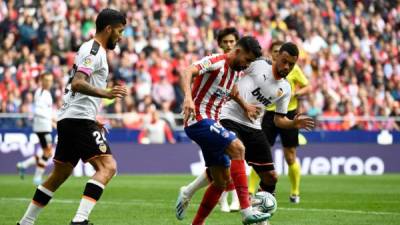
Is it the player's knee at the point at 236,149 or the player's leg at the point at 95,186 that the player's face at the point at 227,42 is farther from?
the player's leg at the point at 95,186

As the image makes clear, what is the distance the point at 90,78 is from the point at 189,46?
1972cm

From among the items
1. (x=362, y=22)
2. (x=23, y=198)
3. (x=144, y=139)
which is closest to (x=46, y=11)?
(x=144, y=139)

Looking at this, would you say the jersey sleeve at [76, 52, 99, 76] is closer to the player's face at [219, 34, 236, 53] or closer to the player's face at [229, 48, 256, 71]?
the player's face at [229, 48, 256, 71]

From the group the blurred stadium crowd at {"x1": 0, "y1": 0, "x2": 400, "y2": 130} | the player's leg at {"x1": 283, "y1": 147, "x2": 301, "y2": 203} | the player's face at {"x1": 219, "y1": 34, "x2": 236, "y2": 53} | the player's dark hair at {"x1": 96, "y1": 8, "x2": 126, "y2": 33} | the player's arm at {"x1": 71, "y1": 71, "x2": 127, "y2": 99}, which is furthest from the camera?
the blurred stadium crowd at {"x1": 0, "y1": 0, "x2": 400, "y2": 130}

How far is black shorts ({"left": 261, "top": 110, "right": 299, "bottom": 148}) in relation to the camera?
16.9m

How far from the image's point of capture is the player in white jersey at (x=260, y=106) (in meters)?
12.8

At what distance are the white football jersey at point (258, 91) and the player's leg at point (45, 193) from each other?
2417 millimetres

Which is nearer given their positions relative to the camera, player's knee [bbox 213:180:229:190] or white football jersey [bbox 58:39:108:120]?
white football jersey [bbox 58:39:108:120]

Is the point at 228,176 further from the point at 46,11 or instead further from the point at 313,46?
A: the point at 313,46

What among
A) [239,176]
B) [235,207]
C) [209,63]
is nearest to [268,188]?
[239,176]

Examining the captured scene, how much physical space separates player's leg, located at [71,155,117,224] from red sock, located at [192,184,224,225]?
3.94ft

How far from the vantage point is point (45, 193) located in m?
11.4

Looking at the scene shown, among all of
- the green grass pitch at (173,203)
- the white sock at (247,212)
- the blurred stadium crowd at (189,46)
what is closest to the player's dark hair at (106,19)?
the white sock at (247,212)

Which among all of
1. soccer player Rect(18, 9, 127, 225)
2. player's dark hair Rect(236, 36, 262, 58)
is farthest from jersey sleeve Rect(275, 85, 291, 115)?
soccer player Rect(18, 9, 127, 225)
